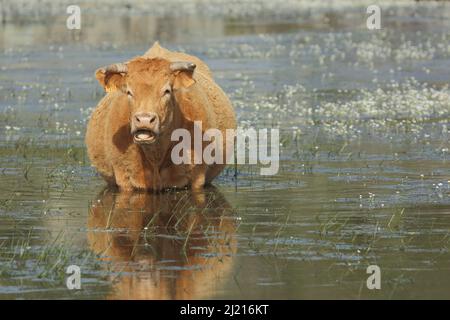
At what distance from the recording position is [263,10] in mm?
50031

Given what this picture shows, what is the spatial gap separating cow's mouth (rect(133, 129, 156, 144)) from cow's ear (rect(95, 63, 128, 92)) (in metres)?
0.77

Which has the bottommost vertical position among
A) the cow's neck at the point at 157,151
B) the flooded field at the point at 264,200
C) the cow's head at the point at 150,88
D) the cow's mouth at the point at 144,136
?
the flooded field at the point at 264,200

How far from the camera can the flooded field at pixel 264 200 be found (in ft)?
33.6

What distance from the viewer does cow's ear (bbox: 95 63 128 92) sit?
46.5 feet

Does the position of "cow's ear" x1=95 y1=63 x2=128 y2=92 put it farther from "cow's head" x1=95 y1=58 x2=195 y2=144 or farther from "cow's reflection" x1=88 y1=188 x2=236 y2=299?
"cow's reflection" x1=88 y1=188 x2=236 y2=299

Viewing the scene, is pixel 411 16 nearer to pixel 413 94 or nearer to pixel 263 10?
pixel 263 10

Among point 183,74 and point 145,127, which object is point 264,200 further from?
point 183,74

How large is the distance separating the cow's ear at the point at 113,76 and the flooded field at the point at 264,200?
3.95 ft

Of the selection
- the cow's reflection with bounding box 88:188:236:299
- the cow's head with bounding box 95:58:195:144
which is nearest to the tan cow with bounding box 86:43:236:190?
the cow's head with bounding box 95:58:195:144

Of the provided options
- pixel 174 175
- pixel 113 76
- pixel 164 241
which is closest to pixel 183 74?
pixel 113 76

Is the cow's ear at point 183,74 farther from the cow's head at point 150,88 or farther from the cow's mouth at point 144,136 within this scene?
the cow's mouth at point 144,136

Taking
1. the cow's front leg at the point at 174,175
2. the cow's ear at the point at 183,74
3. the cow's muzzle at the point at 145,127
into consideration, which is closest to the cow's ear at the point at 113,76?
the cow's ear at the point at 183,74

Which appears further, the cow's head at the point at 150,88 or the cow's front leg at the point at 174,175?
the cow's front leg at the point at 174,175
